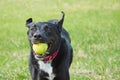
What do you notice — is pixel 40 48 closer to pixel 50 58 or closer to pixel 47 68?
pixel 50 58

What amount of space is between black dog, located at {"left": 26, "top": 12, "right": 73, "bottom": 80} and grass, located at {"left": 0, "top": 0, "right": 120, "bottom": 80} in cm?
219

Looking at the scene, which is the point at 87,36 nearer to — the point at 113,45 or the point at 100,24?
the point at 113,45

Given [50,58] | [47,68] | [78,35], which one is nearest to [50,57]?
[50,58]

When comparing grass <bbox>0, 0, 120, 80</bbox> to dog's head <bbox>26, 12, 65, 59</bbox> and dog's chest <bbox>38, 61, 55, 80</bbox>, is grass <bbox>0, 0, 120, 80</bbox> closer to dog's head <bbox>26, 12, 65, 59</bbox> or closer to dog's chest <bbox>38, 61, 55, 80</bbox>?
dog's chest <bbox>38, 61, 55, 80</bbox>

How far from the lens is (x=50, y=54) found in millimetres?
8359

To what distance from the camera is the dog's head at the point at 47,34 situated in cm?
807

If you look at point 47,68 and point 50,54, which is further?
point 47,68

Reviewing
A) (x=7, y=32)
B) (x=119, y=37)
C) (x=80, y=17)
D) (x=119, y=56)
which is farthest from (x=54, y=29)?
(x=80, y=17)

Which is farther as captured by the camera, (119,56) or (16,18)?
(16,18)

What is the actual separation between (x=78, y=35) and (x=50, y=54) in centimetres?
999

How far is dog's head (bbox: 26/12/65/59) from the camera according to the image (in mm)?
8070

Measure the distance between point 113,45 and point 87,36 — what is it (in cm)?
276

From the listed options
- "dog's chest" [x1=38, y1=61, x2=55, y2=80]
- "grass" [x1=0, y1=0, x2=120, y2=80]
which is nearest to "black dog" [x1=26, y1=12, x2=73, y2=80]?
"dog's chest" [x1=38, y1=61, x2=55, y2=80]

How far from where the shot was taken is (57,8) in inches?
1196
